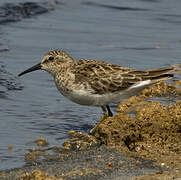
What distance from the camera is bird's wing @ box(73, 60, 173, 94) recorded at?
28.3ft

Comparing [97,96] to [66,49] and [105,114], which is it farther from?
[66,49]

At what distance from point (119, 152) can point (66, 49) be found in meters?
6.53

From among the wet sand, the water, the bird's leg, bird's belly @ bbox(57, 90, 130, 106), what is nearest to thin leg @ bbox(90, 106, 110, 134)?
the bird's leg

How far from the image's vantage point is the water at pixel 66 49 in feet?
31.4

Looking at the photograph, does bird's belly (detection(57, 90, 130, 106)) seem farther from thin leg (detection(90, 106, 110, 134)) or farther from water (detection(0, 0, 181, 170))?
water (detection(0, 0, 181, 170))

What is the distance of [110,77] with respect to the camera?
8.76 m

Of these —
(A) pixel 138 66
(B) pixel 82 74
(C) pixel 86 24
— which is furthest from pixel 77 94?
(C) pixel 86 24

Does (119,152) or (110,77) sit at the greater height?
(110,77)

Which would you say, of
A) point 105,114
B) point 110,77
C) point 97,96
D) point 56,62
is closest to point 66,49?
point 56,62

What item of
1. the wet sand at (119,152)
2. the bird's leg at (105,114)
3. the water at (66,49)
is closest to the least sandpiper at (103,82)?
the bird's leg at (105,114)

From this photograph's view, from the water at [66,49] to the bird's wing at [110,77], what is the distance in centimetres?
105

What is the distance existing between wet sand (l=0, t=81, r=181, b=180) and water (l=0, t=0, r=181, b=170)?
0.42 meters

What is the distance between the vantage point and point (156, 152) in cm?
756

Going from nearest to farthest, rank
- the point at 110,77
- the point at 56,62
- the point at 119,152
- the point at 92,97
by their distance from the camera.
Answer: the point at 119,152
the point at 92,97
the point at 110,77
the point at 56,62
